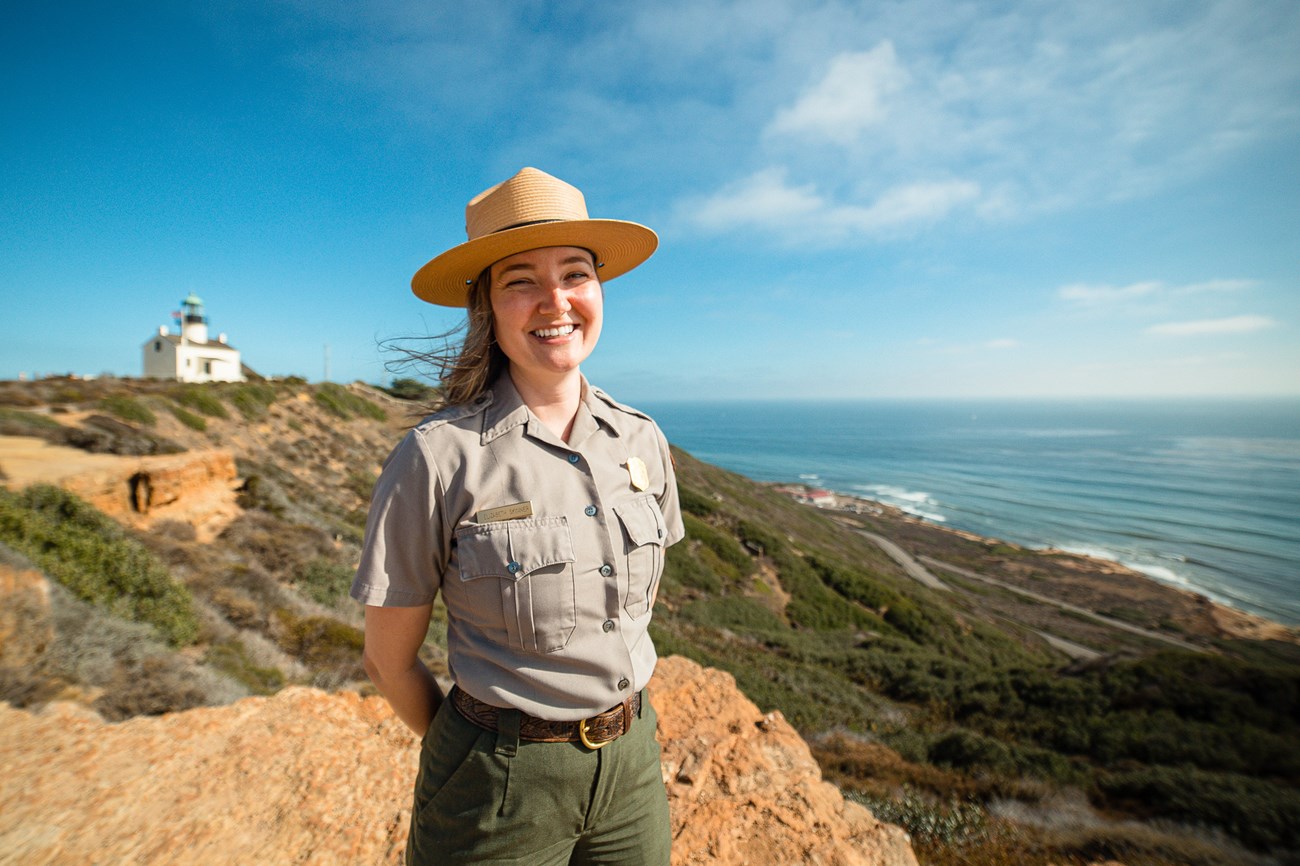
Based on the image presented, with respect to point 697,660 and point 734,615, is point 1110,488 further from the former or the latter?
point 697,660

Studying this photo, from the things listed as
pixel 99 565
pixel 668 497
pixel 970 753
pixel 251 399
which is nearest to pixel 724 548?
pixel 970 753

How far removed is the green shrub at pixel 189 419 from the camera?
50.7 feet

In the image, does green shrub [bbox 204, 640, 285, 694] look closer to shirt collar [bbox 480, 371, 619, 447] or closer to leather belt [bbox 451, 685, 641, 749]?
leather belt [bbox 451, 685, 641, 749]

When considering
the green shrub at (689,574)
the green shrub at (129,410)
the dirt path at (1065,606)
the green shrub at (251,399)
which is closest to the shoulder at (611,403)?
the green shrub at (129,410)

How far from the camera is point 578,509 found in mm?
1509

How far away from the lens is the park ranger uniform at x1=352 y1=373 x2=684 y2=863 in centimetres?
136

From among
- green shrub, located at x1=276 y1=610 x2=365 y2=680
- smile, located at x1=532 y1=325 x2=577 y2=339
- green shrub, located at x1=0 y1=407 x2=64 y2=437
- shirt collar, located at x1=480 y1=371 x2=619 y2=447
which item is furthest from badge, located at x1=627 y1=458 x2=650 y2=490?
green shrub, located at x1=0 y1=407 x2=64 y2=437

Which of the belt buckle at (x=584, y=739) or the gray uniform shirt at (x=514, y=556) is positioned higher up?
the gray uniform shirt at (x=514, y=556)

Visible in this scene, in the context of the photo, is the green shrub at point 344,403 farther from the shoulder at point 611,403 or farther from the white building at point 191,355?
the shoulder at point 611,403

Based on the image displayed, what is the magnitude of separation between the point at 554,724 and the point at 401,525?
2.20 ft

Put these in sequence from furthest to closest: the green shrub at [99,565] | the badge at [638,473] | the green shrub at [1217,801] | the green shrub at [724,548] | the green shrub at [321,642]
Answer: the green shrub at [724,548]
the green shrub at [321,642]
the green shrub at [99,565]
the green shrub at [1217,801]
the badge at [638,473]

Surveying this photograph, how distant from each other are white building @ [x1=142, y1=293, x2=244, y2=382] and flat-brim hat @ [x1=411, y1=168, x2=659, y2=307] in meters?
33.9

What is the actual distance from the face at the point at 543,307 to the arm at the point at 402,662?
0.74 metres

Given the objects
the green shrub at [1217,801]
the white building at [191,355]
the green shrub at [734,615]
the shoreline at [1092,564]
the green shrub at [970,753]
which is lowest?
the shoreline at [1092,564]
